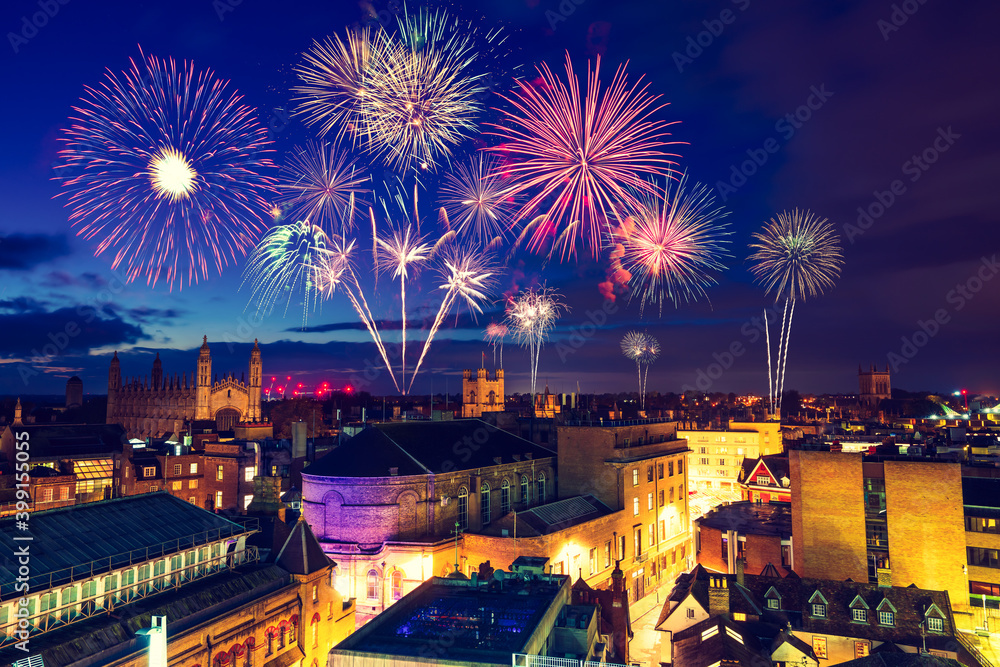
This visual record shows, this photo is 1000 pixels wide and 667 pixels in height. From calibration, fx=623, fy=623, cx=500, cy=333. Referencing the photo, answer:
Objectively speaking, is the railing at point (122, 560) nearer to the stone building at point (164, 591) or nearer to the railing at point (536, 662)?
the stone building at point (164, 591)

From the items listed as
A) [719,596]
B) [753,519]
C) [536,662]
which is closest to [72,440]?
[719,596]

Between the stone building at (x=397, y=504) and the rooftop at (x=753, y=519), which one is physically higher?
the stone building at (x=397, y=504)

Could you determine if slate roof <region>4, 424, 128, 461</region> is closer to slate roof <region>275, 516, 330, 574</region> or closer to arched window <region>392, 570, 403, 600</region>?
arched window <region>392, 570, 403, 600</region>

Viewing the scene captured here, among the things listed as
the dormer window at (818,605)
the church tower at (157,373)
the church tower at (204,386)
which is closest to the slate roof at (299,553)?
the dormer window at (818,605)

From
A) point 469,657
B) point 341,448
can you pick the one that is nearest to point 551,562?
point 341,448

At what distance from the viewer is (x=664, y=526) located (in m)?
71.2

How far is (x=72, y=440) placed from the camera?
73562mm

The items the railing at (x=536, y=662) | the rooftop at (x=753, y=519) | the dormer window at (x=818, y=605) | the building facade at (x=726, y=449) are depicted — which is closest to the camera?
the railing at (x=536, y=662)

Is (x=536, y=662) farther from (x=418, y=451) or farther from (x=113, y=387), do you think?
(x=113, y=387)

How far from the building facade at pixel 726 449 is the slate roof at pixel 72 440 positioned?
8791cm

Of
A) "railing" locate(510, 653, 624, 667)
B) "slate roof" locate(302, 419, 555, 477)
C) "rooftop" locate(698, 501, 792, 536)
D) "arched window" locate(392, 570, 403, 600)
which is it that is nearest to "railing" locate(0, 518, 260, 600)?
"arched window" locate(392, 570, 403, 600)

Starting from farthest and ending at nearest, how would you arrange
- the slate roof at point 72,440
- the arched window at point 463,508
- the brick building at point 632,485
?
the slate roof at point 72,440 → the brick building at point 632,485 → the arched window at point 463,508

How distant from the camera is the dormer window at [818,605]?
40875mm

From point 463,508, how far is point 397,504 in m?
7.23
